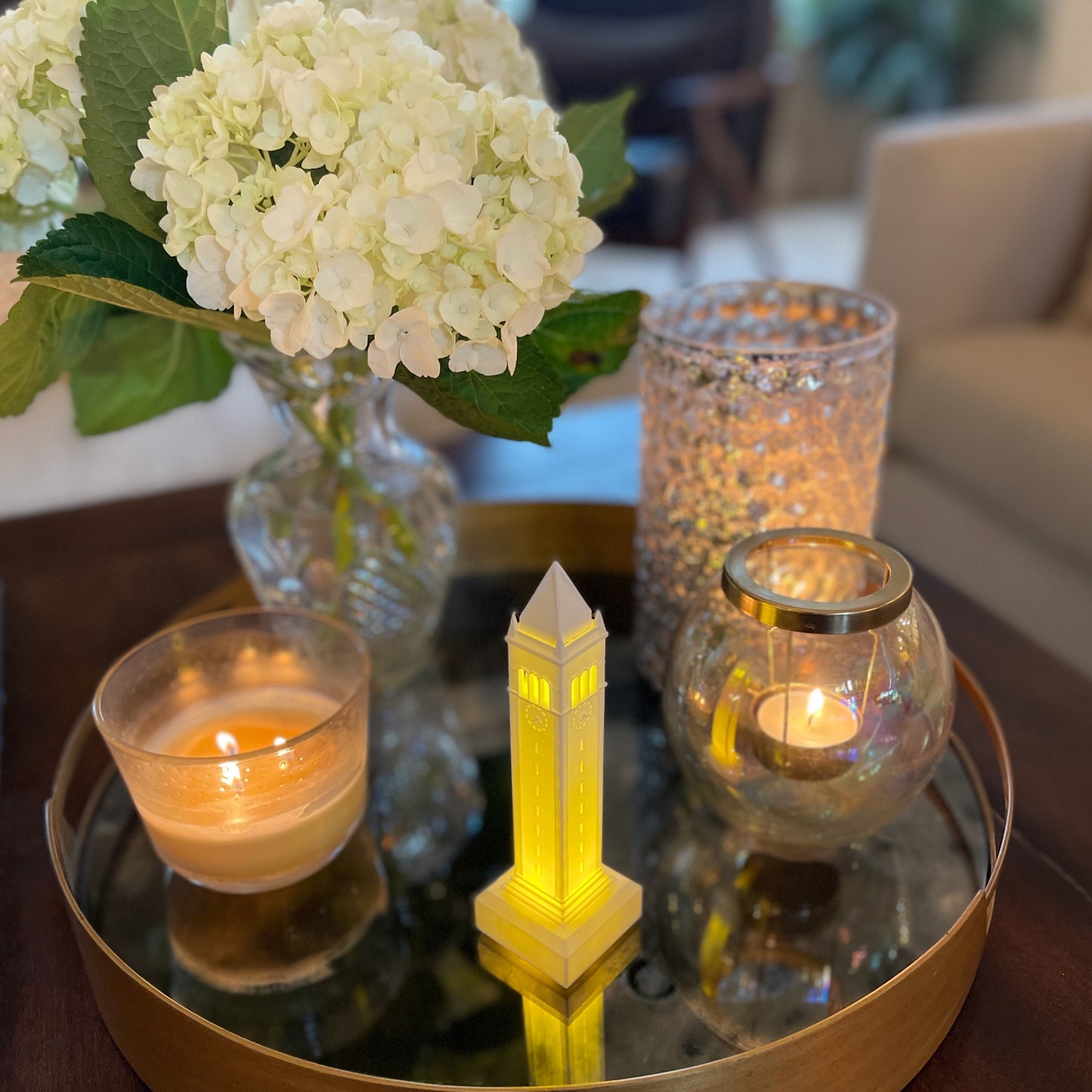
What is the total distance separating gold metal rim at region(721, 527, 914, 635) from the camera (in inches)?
17.0

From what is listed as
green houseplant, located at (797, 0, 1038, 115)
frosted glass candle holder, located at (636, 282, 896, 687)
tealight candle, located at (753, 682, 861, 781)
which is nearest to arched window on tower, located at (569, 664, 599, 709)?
tealight candle, located at (753, 682, 861, 781)

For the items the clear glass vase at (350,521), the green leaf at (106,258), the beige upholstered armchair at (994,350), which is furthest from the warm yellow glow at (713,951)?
the beige upholstered armchair at (994,350)

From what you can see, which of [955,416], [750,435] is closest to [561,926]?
[750,435]

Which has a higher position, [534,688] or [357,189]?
[357,189]

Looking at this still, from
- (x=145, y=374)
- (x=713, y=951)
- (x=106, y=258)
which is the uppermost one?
(x=106, y=258)

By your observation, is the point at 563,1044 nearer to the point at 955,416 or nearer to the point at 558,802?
the point at 558,802

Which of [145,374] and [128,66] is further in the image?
[145,374]

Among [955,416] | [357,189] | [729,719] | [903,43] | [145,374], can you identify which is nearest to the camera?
[357,189]

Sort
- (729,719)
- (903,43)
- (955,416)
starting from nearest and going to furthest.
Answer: (729,719) < (955,416) < (903,43)

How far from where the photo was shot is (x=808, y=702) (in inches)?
19.0

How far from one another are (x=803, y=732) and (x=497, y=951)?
0.17 metres

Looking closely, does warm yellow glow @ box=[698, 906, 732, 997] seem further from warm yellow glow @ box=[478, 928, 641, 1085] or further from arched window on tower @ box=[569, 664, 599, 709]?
arched window on tower @ box=[569, 664, 599, 709]

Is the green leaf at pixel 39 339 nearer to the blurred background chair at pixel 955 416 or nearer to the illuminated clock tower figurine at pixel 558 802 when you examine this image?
the blurred background chair at pixel 955 416

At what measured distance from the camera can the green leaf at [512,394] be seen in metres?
0.46
